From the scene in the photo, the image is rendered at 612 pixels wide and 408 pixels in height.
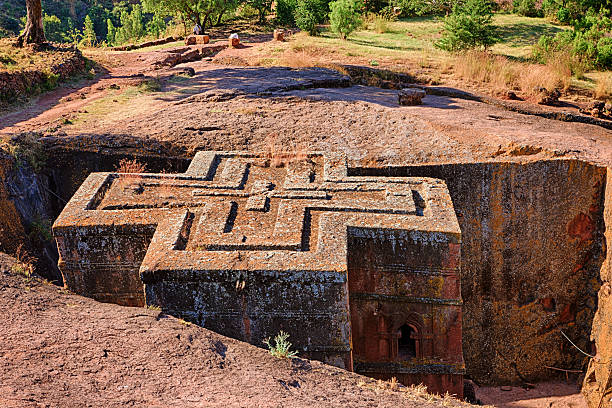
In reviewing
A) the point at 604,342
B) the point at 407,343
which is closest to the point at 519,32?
the point at 604,342

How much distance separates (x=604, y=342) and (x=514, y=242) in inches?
65.9

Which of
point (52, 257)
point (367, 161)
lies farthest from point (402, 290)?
point (52, 257)

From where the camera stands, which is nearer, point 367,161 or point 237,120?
point 367,161

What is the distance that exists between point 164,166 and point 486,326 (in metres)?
5.12

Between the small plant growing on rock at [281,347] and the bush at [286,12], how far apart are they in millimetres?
17867

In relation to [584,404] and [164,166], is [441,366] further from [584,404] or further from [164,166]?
[164,166]

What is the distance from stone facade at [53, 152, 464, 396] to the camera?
199 inches

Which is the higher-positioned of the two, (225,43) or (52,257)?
(225,43)

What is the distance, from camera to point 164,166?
26.9 ft

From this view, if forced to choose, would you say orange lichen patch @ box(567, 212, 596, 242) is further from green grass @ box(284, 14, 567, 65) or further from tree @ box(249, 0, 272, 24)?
tree @ box(249, 0, 272, 24)

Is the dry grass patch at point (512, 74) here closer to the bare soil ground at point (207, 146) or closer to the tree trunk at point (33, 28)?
the bare soil ground at point (207, 146)

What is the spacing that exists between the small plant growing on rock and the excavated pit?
336cm

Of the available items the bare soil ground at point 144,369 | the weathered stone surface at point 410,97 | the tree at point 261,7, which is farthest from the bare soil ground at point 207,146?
the tree at point 261,7

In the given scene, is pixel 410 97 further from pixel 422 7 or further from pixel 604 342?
pixel 422 7
